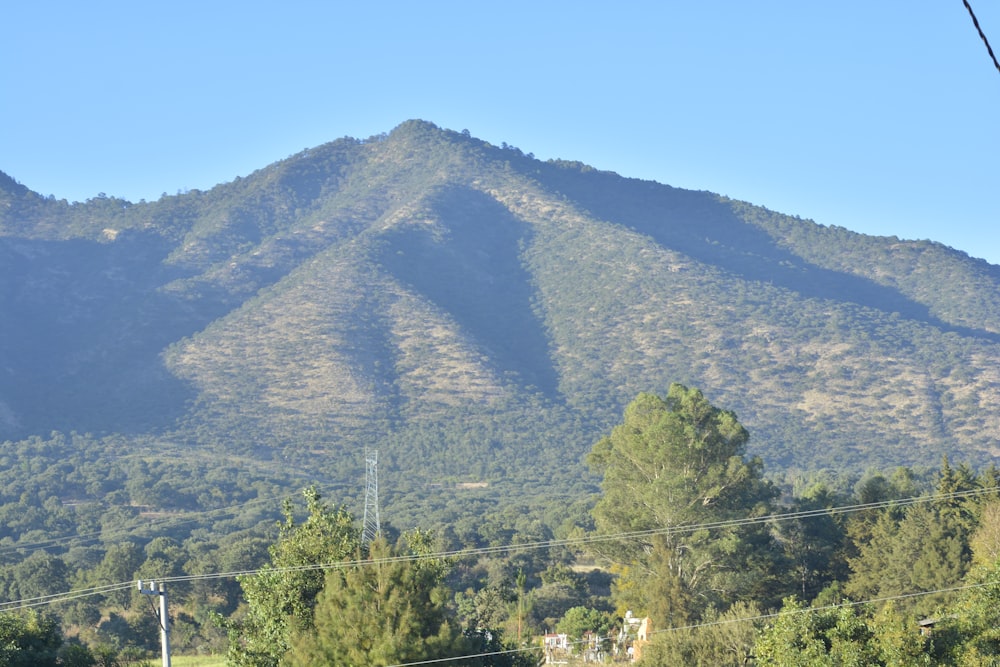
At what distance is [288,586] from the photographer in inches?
1321

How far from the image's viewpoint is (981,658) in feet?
99.4

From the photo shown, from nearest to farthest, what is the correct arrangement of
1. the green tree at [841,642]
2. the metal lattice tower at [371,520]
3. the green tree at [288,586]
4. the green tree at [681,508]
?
the green tree at [841,642] → the green tree at [288,586] → the metal lattice tower at [371,520] → the green tree at [681,508]

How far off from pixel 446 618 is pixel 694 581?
2214 centimetres

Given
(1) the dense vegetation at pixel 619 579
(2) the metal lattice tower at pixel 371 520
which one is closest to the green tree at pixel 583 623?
(1) the dense vegetation at pixel 619 579

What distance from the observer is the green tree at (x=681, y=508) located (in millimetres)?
52625

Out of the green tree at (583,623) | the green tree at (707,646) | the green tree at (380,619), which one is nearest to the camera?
the green tree at (380,619)

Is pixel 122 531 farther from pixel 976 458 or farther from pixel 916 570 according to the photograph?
pixel 976 458

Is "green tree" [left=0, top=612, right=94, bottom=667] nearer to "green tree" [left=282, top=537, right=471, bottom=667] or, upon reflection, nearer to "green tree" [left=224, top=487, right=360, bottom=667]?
"green tree" [left=224, top=487, right=360, bottom=667]

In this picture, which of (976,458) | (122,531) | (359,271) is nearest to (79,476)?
(122,531)

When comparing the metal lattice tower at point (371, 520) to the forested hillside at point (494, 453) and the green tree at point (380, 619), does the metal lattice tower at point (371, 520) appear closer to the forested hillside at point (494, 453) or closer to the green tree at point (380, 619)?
the forested hillside at point (494, 453)

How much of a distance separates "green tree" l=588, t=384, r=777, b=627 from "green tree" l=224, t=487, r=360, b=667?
61.4 ft

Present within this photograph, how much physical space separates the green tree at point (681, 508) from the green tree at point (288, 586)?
1871 cm

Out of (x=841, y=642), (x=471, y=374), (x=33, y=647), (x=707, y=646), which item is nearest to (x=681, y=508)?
(x=707, y=646)

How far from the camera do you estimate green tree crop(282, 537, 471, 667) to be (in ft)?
101
